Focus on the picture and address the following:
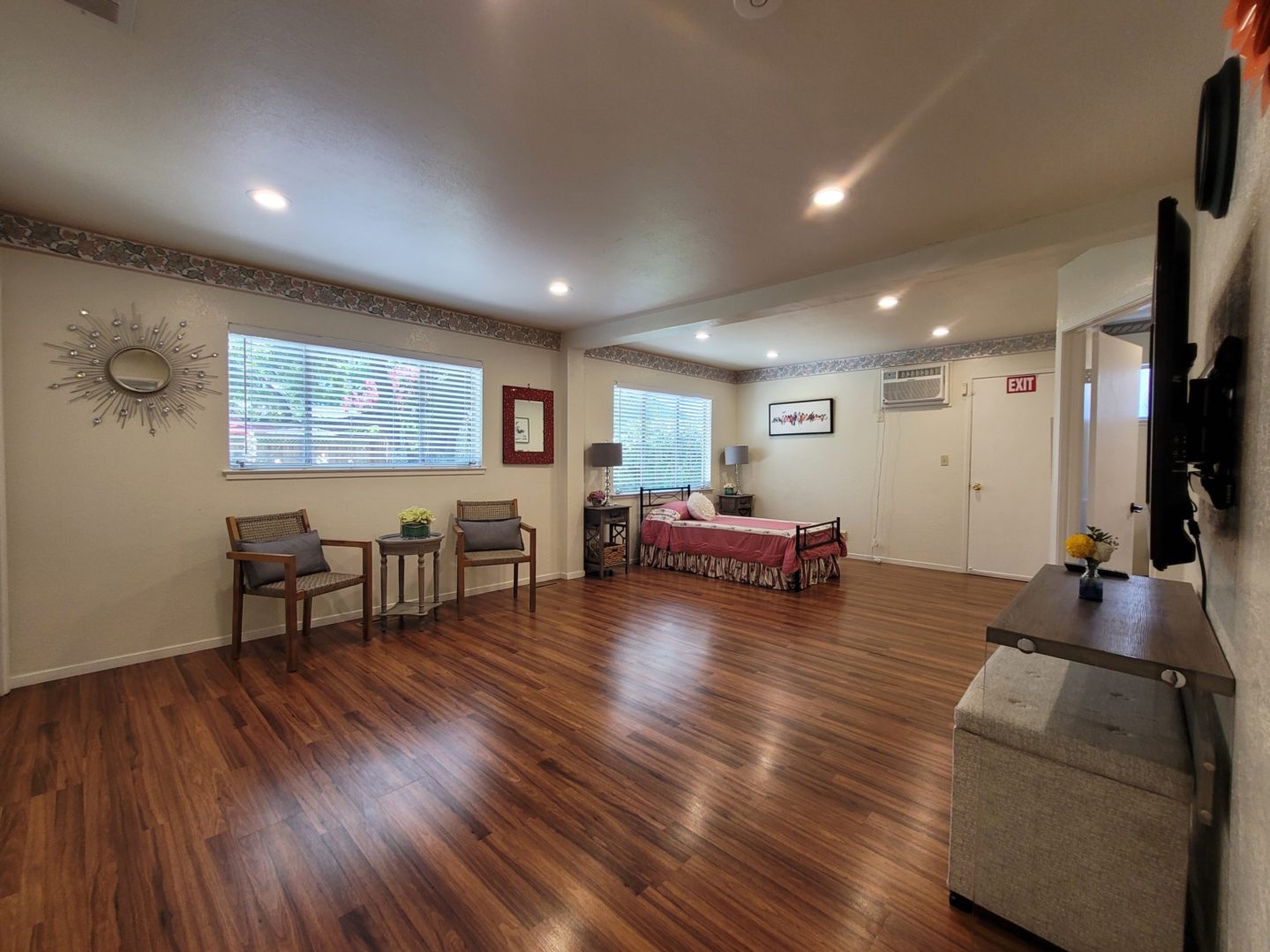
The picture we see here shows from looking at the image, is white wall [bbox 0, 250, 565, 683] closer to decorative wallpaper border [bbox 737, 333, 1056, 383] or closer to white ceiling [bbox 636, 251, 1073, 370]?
white ceiling [bbox 636, 251, 1073, 370]

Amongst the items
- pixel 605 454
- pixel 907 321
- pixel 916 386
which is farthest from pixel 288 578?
pixel 916 386

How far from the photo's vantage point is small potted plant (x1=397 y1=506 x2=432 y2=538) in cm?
388

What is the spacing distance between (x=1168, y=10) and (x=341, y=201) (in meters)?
3.21

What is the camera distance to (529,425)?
5145mm

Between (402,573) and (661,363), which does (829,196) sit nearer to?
(402,573)

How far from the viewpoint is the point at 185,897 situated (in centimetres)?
147

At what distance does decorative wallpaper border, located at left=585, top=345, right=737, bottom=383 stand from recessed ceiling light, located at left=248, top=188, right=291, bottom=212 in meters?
3.18

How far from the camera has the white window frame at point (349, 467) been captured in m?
3.50

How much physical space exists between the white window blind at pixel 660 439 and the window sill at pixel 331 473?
1.96 metres

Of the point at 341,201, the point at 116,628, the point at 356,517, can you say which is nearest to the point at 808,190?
the point at 341,201

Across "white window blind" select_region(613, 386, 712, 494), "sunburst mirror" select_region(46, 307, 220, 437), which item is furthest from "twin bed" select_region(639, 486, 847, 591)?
"sunburst mirror" select_region(46, 307, 220, 437)

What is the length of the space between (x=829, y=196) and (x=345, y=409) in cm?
366

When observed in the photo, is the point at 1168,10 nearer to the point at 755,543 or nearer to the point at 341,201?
the point at 341,201

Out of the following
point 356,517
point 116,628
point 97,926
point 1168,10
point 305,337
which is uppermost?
point 1168,10
